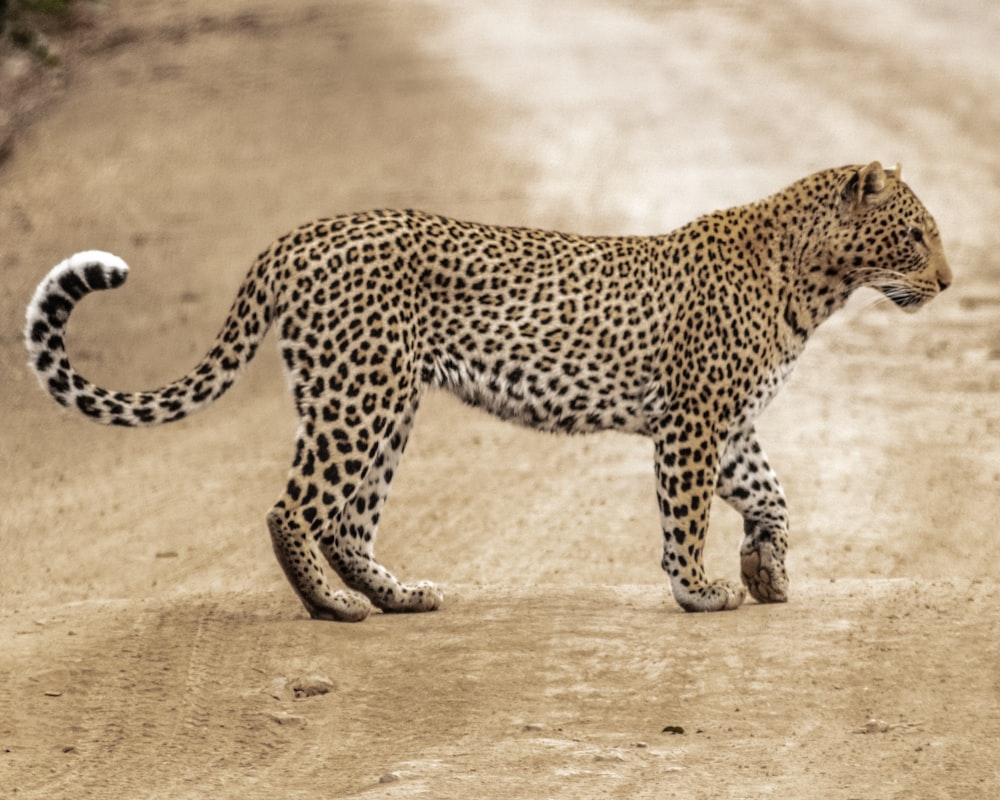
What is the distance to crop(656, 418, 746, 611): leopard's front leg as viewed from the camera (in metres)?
8.61

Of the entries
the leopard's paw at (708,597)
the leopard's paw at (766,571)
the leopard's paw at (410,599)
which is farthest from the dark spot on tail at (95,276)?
the leopard's paw at (766,571)

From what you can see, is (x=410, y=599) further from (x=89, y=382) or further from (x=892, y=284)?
(x=892, y=284)

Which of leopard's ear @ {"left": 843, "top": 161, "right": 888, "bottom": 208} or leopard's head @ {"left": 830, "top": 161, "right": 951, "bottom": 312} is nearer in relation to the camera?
leopard's ear @ {"left": 843, "top": 161, "right": 888, "bottom": 208}

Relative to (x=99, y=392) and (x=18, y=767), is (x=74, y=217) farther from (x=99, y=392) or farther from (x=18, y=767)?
(x=18, y=767)

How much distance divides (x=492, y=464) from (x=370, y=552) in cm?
383

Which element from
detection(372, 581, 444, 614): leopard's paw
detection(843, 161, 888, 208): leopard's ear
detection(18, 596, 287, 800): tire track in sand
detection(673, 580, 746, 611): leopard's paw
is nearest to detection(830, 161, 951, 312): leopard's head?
detection(843, 161, 888, 208): leopard's ear

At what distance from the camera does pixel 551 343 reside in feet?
28.7

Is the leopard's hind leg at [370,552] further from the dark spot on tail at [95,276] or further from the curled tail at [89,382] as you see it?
the dark spot on tail at [95,276]

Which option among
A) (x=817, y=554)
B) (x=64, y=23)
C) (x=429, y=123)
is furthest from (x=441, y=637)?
(x=64, y=23)

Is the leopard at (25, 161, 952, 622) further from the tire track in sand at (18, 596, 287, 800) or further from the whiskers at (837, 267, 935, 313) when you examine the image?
the tire track in sand at (18, 596, 287, 800)

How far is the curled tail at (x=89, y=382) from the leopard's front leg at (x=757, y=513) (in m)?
2.33

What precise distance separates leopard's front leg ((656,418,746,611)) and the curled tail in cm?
195

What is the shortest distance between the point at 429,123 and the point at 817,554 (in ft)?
40.1

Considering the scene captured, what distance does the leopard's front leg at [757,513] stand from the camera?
8.88 meters
